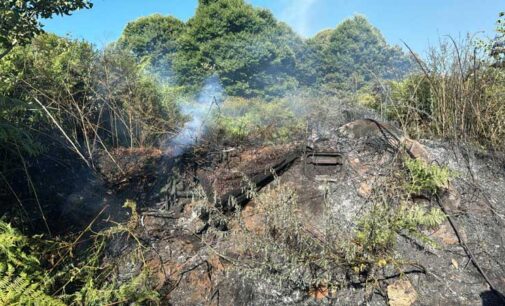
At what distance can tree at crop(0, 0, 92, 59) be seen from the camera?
319cm

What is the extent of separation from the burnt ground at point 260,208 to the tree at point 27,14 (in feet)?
4.26

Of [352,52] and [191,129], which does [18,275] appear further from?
[352,52]

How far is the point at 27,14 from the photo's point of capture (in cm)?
337

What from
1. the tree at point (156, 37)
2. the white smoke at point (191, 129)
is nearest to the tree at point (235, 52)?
the tree at point (156, 37)

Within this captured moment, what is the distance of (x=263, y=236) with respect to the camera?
324 centimetres

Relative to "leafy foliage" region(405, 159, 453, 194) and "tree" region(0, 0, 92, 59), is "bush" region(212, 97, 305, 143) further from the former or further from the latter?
"tree" region(0, 0, 92, 59)

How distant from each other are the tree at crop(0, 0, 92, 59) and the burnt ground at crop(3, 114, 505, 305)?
1.30m

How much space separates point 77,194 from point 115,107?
117 centimetres

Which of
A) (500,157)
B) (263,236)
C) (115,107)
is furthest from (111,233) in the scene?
(500,157)

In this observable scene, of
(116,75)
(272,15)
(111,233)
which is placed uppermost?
(272,15)

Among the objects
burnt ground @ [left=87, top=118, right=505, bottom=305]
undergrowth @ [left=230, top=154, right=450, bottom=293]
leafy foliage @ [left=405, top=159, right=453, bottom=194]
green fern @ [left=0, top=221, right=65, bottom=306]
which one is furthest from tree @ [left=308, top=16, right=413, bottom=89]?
green fern @ [left=0, top=221, right=65, bottom=306]

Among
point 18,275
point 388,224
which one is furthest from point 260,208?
point 18,275

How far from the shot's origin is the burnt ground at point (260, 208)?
310 cm

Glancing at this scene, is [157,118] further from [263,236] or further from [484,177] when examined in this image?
[484,177]
